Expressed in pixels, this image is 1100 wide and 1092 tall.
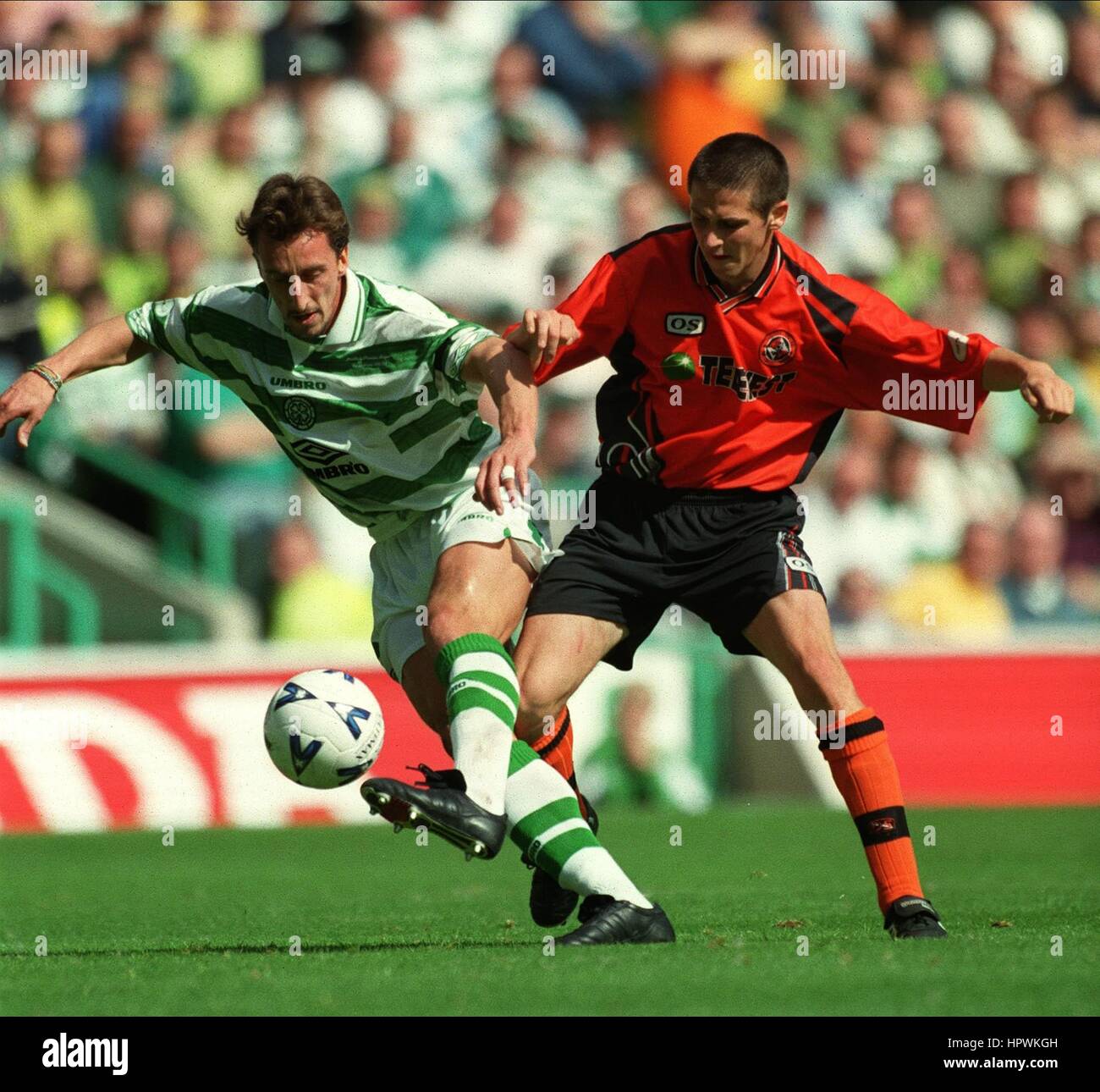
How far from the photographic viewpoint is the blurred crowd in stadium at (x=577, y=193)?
13.0 metres

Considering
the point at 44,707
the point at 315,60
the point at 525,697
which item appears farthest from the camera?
the point at 315,60

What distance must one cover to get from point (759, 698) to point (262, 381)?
21.5ft

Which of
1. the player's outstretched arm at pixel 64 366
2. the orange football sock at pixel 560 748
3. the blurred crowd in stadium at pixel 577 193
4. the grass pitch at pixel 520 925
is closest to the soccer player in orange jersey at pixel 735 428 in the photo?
the orange football sock at pixel 560 748

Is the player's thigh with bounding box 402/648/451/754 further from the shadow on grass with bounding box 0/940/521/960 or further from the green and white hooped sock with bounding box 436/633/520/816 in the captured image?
the shadow on grass with bounding box 0/940/521/960

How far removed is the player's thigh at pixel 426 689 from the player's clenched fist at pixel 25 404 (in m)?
1.45

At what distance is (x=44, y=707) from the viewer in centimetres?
1151

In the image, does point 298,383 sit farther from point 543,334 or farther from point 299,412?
point 543,334

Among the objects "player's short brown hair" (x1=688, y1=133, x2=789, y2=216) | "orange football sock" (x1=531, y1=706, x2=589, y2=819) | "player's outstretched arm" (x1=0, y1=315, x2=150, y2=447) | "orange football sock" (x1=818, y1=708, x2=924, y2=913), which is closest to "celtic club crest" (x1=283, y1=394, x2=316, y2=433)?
"player's outstretched arm" (x1=0, y1=315, x2=150, y2=447)

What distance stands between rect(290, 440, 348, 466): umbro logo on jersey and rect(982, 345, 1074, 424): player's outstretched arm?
208cm

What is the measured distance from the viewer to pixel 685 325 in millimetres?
6164

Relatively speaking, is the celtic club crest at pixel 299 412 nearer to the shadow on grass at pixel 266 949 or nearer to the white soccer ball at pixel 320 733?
the white soccer ball at pixel 320 733
